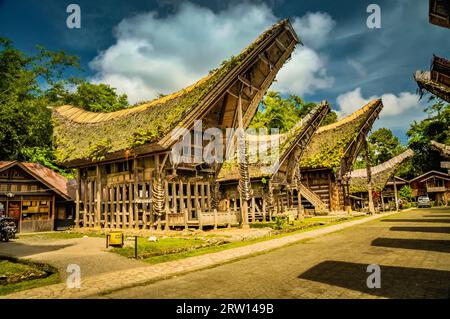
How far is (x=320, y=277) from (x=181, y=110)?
12349 mm

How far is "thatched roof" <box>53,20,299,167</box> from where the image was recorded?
623 inches

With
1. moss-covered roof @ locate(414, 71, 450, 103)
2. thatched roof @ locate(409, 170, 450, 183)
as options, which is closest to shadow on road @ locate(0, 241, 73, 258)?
moss-covered roof @ locate(414, 71, 450, 103)

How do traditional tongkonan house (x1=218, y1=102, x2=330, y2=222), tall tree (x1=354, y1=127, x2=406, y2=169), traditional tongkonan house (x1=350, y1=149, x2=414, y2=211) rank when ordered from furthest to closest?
tall tree (x1=354, y1=127, x2=406, y2=169) → traditional tongkonan house (x1=350, y1=149, x2=414, y2=211) → traditional tongkonan house (x1=218, y1=102, x2=330, y2=222)

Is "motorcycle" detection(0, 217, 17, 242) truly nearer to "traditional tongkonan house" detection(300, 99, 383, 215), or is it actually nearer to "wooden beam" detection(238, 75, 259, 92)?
"wooden beam" detection(238, 75, 259, 92)

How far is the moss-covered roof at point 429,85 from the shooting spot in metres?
17.0

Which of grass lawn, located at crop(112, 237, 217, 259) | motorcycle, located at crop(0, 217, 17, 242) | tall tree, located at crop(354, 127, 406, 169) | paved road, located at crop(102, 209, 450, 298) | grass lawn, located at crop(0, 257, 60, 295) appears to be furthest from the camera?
tall tree, located at crop(354, 127, 406, 169)

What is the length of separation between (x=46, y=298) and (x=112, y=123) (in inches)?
687

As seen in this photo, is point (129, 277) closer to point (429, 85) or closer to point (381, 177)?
point (429, 85)

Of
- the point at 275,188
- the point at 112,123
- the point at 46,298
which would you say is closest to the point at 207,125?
the point at 112,123

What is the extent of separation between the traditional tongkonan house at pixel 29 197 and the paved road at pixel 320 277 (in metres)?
20.4

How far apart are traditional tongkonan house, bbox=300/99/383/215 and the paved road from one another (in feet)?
75.5

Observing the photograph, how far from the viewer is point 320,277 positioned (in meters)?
6.16

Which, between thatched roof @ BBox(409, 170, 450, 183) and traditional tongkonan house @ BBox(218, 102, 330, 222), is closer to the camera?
traditional tongkonan house @ BBox(218, 102, 330, 222)
